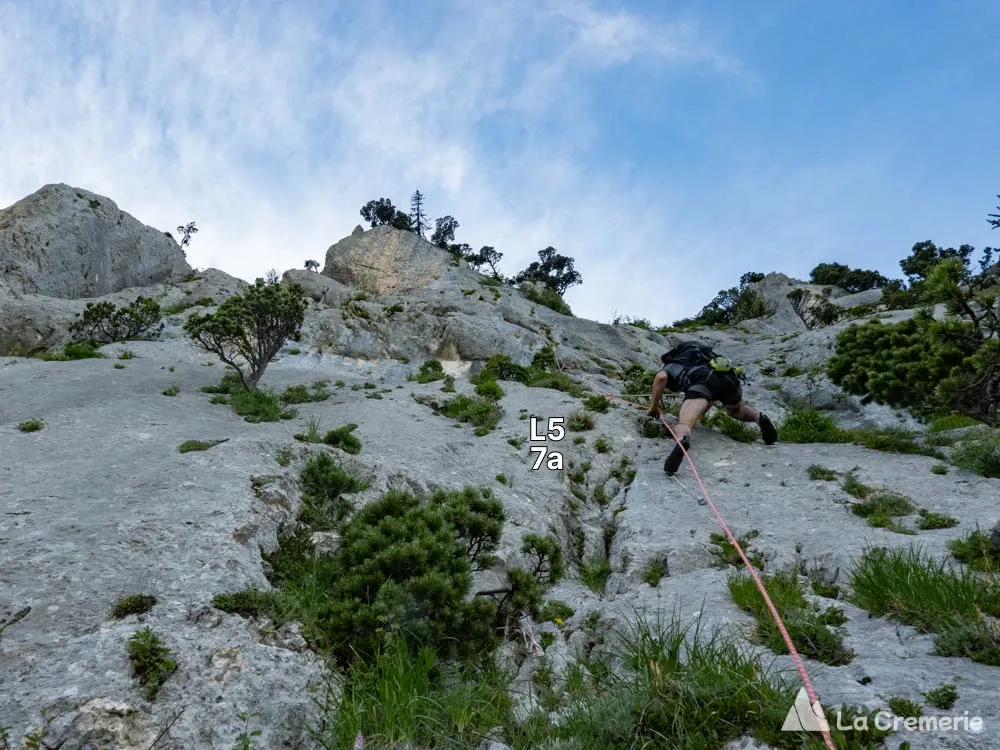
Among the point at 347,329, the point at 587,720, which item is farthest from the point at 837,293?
the point at 587,720

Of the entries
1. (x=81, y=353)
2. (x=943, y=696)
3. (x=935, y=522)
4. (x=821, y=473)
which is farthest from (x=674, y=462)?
(x=81, y=353)

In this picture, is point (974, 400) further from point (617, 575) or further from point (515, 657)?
point (515, 657)

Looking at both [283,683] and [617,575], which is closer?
[283,683]

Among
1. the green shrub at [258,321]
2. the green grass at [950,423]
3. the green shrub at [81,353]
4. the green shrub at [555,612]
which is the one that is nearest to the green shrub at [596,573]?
the green shrub at [555,612]

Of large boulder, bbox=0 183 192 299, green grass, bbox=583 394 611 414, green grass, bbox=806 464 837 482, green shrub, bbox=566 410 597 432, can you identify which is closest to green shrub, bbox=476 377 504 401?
green grass, bbox=583 394 611 414

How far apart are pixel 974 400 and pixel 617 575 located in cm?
818

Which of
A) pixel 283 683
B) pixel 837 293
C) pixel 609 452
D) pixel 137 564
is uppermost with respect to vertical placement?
pixel 837 293

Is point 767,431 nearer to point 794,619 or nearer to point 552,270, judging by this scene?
point 794,619

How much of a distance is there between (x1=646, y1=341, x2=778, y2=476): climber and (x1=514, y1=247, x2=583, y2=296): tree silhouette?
58.4 meters

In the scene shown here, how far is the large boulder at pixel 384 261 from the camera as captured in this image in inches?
2109

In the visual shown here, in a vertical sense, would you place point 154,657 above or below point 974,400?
below

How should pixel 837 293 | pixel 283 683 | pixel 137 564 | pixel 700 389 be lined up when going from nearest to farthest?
pixel 283 683
pixel 137 564
pixel 700 389
pixel 837 293

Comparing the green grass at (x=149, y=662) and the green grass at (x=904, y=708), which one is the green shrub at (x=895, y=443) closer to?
the green grass at (x=904, y=708)

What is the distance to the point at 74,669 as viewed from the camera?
4.83 metres
